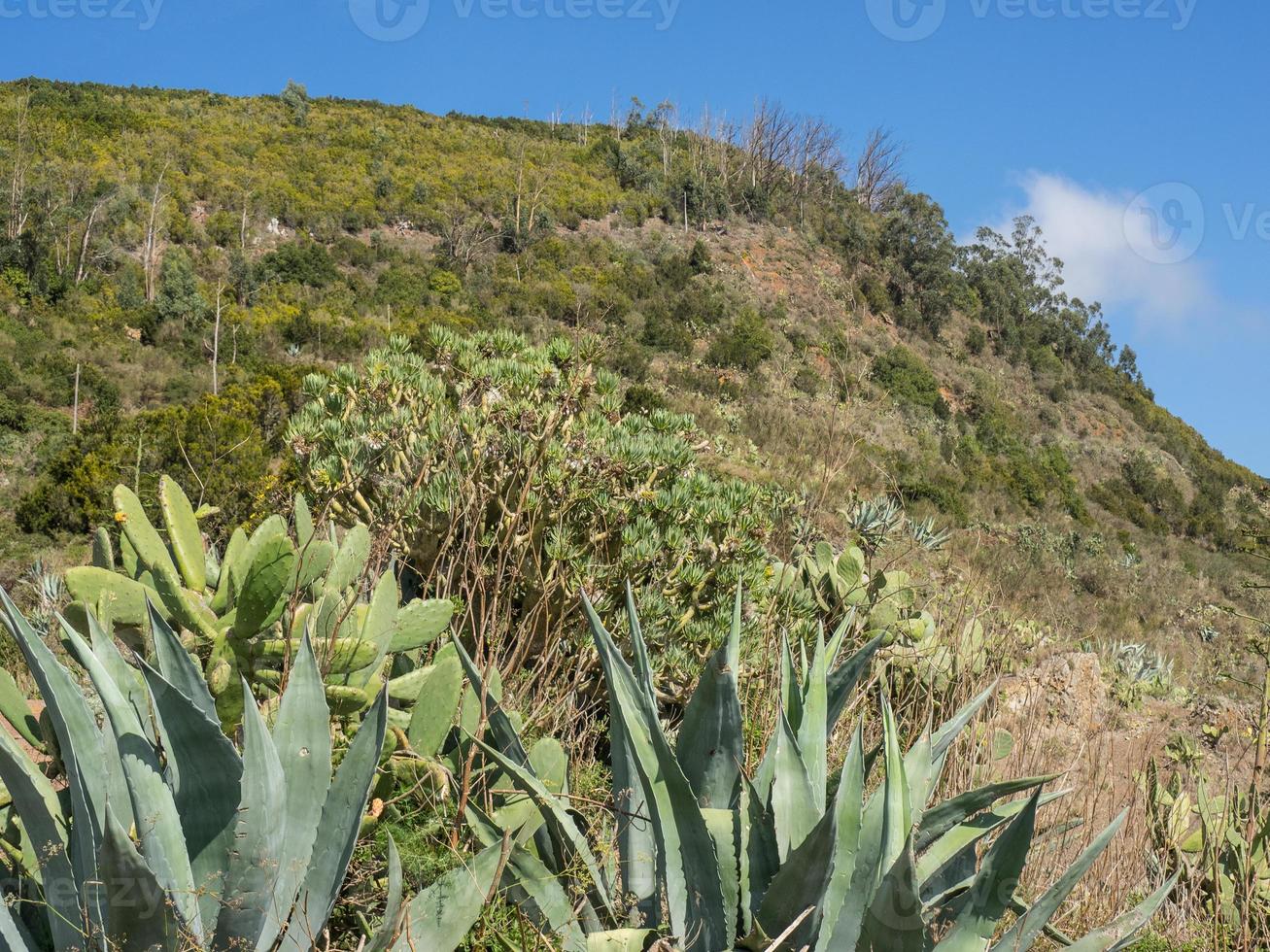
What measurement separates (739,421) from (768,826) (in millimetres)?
15595

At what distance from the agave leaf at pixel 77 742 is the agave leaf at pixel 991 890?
4.34 feet

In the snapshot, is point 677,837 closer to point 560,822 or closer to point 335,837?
point 560,822

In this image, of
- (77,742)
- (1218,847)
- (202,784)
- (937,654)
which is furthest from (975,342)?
(77,742)

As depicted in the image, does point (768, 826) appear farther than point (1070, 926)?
No

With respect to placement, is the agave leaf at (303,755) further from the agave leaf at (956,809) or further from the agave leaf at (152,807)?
the agave leaf at (956,809)

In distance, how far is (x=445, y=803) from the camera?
7.07 feet

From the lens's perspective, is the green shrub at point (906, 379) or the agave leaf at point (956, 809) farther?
the green shrub at point (906, 379)

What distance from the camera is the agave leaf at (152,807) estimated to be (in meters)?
1.42

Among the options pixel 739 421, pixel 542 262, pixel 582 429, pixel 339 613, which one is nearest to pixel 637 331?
pixel 542 262

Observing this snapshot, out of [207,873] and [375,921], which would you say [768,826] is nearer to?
[375,921]

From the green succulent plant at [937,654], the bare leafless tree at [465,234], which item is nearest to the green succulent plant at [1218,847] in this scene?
the green succulent plant at [937,654]

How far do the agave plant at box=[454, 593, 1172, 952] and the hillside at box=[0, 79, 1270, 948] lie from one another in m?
0.21

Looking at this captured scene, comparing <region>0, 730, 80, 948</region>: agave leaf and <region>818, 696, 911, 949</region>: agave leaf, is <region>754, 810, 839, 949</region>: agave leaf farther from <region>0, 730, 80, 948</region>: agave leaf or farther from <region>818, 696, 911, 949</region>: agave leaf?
<region>0, 730, 80, 948</region>: agave leaf

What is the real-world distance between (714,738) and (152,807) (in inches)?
37.1
